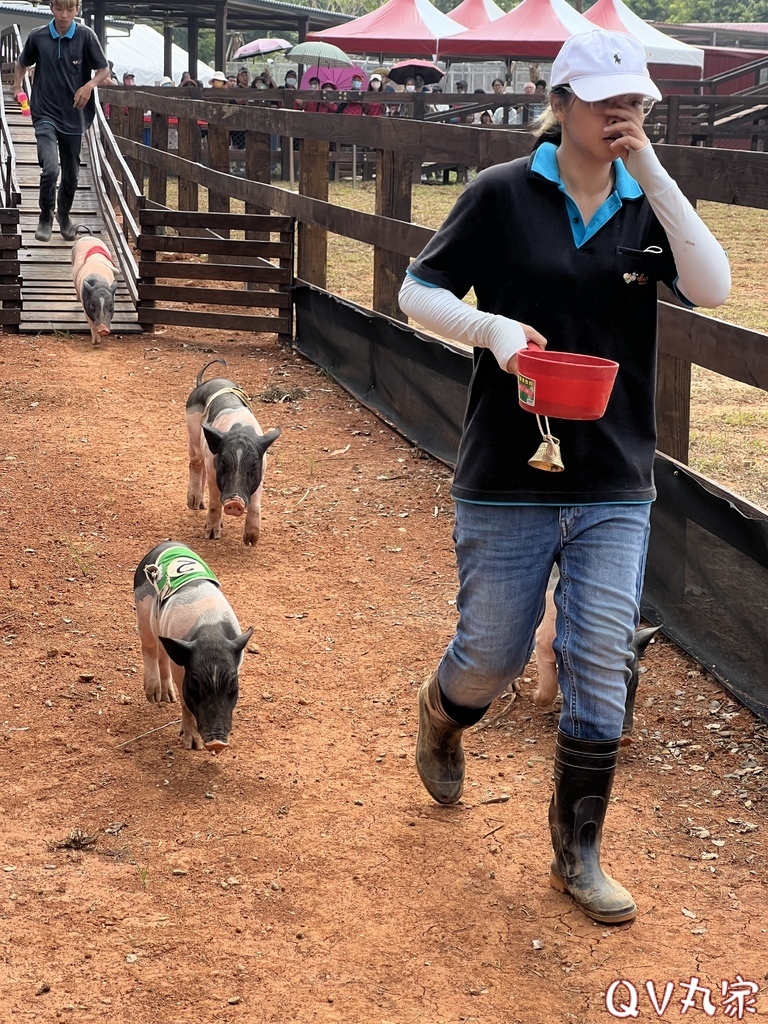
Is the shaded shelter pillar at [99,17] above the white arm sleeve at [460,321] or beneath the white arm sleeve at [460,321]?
above

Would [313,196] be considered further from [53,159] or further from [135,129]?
[135,129]

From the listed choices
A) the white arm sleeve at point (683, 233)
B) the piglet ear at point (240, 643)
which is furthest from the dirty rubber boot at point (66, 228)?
the white arm sleeve at point (683, 233)

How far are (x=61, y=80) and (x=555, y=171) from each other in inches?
397

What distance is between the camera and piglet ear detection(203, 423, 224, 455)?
5.89 m

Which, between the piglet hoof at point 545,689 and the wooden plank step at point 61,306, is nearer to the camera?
the piglet hoof at point 545,689

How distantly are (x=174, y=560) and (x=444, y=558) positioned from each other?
2.09 metres

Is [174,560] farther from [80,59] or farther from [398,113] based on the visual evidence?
[398,113]

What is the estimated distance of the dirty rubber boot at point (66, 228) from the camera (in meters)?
13.2

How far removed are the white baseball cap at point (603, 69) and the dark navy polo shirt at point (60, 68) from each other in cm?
995

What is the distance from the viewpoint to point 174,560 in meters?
4.38

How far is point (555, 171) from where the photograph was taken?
3002 mm

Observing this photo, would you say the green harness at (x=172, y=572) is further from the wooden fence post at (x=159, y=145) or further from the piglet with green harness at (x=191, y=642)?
the wooden fence post at (x=159, y=145)

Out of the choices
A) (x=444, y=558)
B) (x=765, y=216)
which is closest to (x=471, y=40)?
(x=765, y=216)

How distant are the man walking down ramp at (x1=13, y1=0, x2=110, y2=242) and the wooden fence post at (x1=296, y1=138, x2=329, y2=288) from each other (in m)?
2.11
